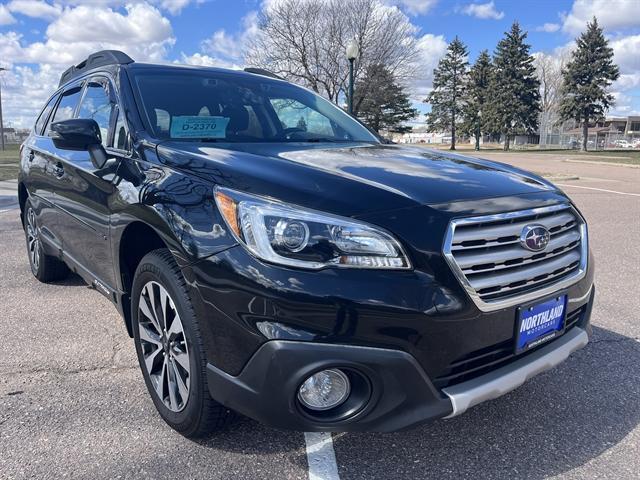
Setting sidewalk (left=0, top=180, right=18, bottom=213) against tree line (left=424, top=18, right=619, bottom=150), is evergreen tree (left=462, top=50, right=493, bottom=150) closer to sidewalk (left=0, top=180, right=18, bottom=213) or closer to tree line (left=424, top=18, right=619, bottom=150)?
tree line (left=424, top=18, right=619, bottom=150)

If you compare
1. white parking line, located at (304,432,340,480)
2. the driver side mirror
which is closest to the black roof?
the driver side mirror

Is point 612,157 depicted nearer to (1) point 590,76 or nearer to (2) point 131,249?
(1) point 590,76

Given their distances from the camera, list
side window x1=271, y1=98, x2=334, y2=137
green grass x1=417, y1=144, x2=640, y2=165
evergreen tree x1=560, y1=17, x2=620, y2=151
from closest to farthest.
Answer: side window x1=271, y1=98, x2=334, y2=137 → green grass x1=417, y1=144, x2=640, y2=165 → evergreen tree x1=560, y1=17, x2=620, y2=151

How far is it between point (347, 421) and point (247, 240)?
78cm

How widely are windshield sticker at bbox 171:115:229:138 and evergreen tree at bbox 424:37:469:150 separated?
211ft

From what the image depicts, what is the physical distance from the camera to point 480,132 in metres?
60.8

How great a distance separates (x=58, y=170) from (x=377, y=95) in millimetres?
33185

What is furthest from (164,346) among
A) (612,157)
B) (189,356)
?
(612,157)

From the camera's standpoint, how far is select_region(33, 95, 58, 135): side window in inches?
189

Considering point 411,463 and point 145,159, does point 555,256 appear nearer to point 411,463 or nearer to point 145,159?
point 411,463

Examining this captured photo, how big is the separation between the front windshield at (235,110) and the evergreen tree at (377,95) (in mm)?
31577

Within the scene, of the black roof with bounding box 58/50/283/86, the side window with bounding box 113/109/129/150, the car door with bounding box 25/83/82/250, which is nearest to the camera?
the side window with bounding box 113/109/129/150

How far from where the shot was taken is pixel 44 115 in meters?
4.94

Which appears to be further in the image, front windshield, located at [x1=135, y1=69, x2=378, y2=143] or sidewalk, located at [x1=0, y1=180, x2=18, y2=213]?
sidewalk, located at [x1=0, y1=180, x2=18, y2=213]
